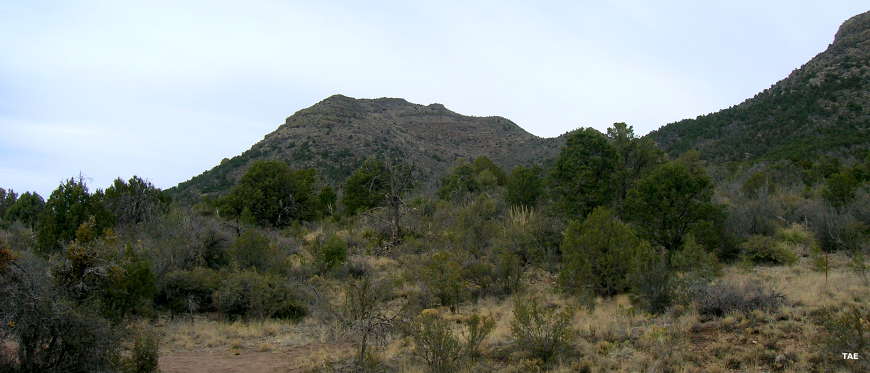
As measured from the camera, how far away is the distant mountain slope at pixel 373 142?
185 ft

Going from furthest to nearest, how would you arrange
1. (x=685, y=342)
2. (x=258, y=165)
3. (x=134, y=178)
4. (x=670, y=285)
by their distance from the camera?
(x=258, y=165), (x=134, y=178), (x=670, y=285), (x=685, y=342)

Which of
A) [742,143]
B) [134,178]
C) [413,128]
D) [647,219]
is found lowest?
[647,219]

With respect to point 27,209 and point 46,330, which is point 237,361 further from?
point 27,209

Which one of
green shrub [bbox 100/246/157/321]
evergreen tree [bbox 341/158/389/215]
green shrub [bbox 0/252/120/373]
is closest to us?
green shrub [bbox 0/252/120/373]

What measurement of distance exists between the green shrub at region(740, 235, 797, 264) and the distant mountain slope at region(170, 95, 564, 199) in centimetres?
3970

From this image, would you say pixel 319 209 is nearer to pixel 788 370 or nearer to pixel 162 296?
pixel 162 296

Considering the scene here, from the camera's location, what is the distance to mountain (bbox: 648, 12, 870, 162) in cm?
3679

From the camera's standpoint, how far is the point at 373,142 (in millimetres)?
63281

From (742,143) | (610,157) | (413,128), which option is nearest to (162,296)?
(610,157)

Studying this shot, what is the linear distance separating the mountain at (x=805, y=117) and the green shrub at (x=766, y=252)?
21993 mm

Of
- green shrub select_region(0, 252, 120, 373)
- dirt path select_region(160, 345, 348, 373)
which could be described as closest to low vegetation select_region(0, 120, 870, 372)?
green shrub select_region(0, 252, 120, 373)

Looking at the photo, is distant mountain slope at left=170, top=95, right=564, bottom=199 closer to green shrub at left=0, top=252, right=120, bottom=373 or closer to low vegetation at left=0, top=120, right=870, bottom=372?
low vegetation at left=0, top=120, right=870, bottom=372

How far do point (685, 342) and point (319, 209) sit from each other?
2663 centimetres

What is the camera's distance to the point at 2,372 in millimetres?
7223
